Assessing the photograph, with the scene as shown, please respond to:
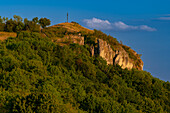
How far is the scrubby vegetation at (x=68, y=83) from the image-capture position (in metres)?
36.9

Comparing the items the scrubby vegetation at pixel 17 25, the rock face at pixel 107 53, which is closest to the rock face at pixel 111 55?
the rock face at pixel 107 53

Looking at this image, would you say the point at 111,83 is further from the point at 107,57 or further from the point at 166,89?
the point at 166,89

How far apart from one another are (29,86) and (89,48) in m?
→ 37.6

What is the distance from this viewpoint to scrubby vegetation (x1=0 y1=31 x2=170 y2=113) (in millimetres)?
36884

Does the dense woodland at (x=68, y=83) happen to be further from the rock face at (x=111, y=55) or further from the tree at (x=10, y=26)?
the tree at (x=10, y=26)

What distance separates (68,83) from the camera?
57000 mm

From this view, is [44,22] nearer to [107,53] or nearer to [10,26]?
[10,26]

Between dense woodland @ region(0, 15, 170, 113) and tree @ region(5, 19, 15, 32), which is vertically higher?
tree @ region(5, 19, 15, 32)

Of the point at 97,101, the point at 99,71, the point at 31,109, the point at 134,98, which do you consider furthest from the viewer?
the point at 99,71

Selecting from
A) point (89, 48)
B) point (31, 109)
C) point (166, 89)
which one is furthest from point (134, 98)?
point (31, 109)

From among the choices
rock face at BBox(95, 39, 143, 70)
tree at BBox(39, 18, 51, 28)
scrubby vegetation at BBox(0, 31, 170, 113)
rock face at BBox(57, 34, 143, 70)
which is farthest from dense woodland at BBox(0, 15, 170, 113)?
tree at BBox(39, 18, 51, 28)

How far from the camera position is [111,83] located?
6731 cm

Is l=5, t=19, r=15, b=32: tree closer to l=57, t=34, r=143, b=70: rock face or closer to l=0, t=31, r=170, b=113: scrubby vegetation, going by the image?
l=0, t=31, r=170, b=113: scrubby vegetation

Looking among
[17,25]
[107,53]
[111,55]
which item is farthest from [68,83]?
[17,25]
